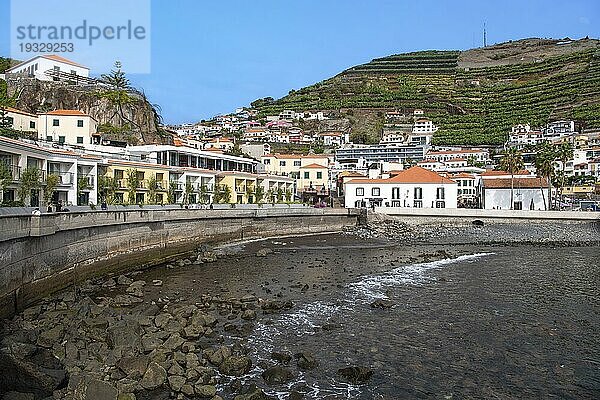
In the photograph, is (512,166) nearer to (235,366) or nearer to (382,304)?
(382,304)

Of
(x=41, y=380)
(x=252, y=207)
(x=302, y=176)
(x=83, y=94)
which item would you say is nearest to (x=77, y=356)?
(x=41, y=380)

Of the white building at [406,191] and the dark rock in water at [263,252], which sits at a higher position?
the white building at [406,191]

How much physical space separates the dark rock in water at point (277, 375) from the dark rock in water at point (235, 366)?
636mm

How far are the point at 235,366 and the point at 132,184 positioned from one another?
37.8 m

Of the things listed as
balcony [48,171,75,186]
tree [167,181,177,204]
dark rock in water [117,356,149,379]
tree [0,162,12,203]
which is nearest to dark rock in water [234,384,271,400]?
dark rock in water [117,356,149,379]

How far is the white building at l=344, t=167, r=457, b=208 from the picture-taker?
261 feet

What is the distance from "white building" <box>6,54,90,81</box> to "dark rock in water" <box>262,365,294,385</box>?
75.7m

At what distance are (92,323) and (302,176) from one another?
7537 centimetres

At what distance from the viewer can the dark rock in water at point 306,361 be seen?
680 inches

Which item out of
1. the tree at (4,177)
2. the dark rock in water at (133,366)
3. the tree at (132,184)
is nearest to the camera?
the dark rock in water at (133,366)

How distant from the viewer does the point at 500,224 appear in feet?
218

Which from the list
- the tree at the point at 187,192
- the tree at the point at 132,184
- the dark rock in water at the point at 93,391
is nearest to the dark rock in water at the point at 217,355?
the dark rock in water at the point at 93,391

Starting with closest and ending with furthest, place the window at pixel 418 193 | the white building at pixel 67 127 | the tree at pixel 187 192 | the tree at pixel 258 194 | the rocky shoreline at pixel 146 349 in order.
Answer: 1. the rocky shoreline at pixel 146 349
2. the tree at pixel 187 192
3. the white building at pixel 67 127
4. the tree at pixel 258 194
5. the window at pixel 418 193

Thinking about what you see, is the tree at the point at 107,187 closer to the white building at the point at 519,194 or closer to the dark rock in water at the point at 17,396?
the dark rock in water at the point at 17,396
